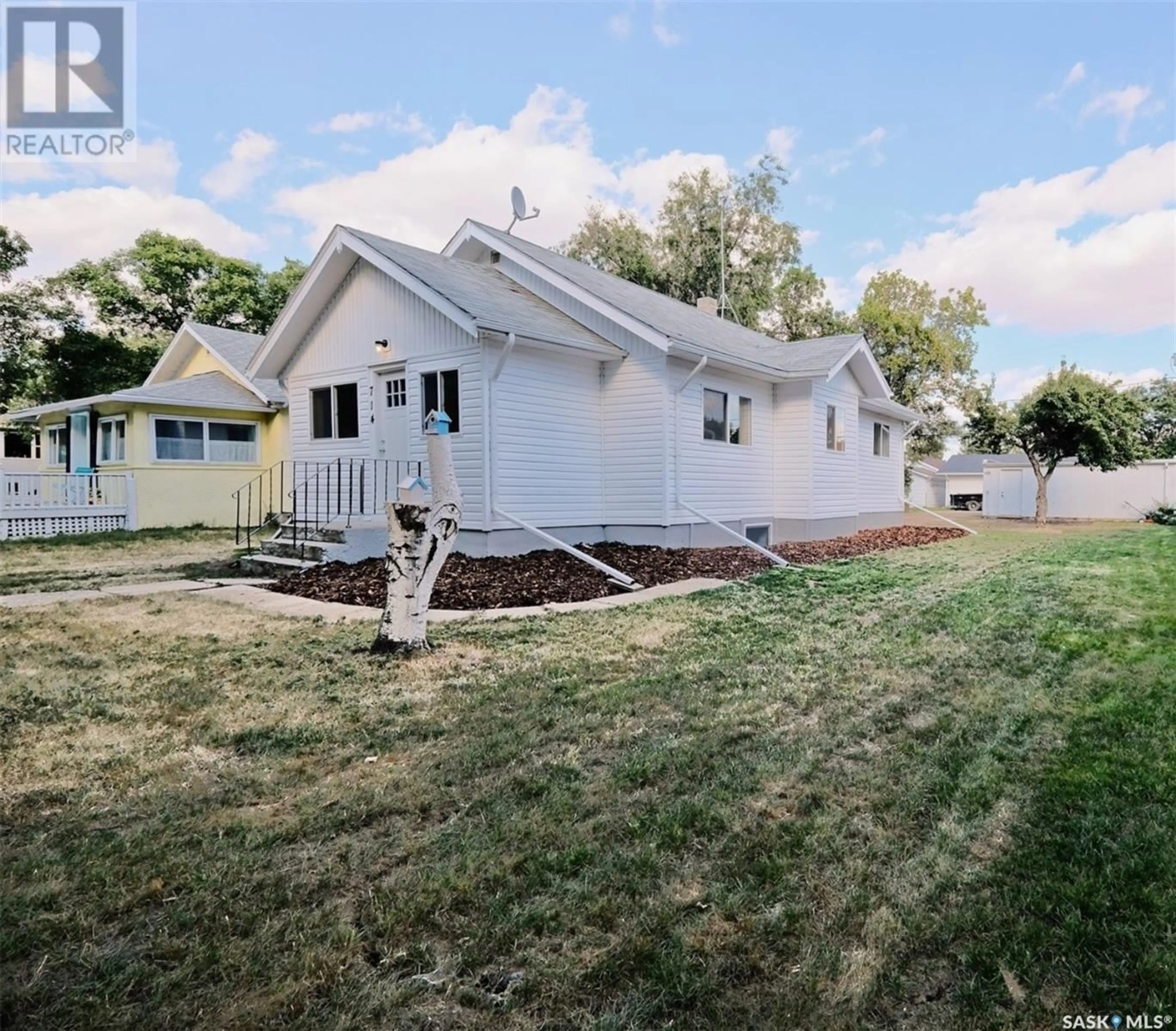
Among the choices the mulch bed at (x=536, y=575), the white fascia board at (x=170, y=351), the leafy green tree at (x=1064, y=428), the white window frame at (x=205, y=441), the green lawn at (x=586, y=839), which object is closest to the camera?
the green lawn at (x=586, y=839)

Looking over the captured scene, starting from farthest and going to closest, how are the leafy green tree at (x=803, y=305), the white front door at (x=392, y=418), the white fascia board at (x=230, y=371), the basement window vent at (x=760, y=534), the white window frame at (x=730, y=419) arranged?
the leafy green tree at (x=803, y=305), the white fascia board at (x=230, y=371), the basement window vent at (x=760, y=534), the white window frame at (x=730, y=419), the white front door at (x=392, y=418)

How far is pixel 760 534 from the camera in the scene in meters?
14.3

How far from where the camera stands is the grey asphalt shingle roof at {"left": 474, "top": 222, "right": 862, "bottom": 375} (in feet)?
39.2

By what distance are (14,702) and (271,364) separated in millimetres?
10013

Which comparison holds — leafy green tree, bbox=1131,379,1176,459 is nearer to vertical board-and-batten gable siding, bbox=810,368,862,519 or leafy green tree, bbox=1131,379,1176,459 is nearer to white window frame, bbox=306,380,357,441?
vertical board-and-batten gable siding, bbox=810,368,862,519

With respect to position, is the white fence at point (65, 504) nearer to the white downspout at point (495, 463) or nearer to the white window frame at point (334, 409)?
the white window frame at point (334, 409)

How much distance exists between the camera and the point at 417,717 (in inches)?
151

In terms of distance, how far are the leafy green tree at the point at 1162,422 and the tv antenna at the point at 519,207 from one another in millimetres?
31850

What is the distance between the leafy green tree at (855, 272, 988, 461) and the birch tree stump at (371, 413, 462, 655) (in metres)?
27.7

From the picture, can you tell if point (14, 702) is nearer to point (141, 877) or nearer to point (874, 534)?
point (141, 877)

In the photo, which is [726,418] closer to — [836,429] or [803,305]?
[836,429]

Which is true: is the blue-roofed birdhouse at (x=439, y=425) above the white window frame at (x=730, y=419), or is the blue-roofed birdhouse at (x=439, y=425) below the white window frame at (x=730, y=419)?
below

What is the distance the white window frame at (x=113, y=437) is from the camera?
1702 cm

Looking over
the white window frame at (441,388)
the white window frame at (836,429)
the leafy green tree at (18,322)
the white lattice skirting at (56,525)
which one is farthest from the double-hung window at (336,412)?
the leafy green tree at (18,322)
